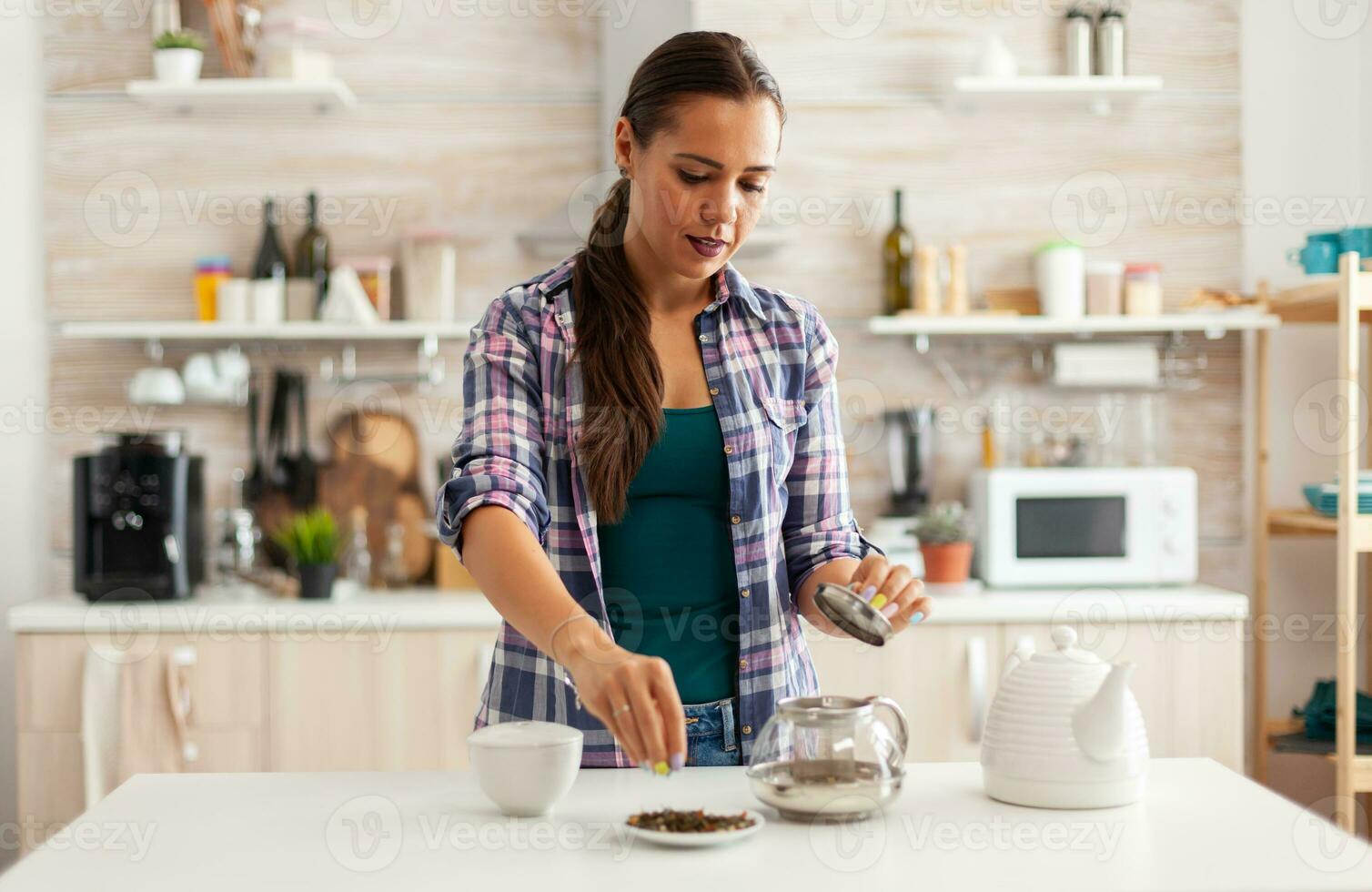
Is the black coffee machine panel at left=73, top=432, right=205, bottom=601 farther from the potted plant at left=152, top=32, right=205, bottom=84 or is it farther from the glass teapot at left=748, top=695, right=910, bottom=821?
the glass teapot at left=748, top=695, right=910, bottom=821

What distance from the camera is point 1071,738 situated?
1186 millimetres

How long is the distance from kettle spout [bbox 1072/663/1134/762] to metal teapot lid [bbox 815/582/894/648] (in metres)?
0.19

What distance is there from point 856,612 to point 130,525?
7.23ft

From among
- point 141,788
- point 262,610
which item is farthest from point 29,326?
point 141,788

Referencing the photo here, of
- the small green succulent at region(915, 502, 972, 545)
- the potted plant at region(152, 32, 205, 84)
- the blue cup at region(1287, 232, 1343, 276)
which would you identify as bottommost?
the small green succulent at region(915, 502, 972, 545)

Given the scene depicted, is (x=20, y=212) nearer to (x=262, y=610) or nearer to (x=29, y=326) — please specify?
(x=29, y=326)

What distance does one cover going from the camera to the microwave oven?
296 centimetres

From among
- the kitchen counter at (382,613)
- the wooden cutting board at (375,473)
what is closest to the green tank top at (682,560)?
the kitchen counter at (382,613)

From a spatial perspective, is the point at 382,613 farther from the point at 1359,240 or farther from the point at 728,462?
the point at 1359,240

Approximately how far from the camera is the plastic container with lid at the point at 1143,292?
Answer: 3.10m

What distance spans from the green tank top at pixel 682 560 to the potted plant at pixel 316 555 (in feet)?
5.28

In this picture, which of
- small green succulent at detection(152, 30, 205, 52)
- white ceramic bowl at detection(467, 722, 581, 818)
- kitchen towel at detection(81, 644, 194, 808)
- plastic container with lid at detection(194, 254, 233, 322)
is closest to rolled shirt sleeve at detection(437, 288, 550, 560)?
white ceramic bowl at detection(467, 722, 581, 818)

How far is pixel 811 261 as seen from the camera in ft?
10.5

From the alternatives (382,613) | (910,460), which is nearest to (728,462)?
(382,613)
